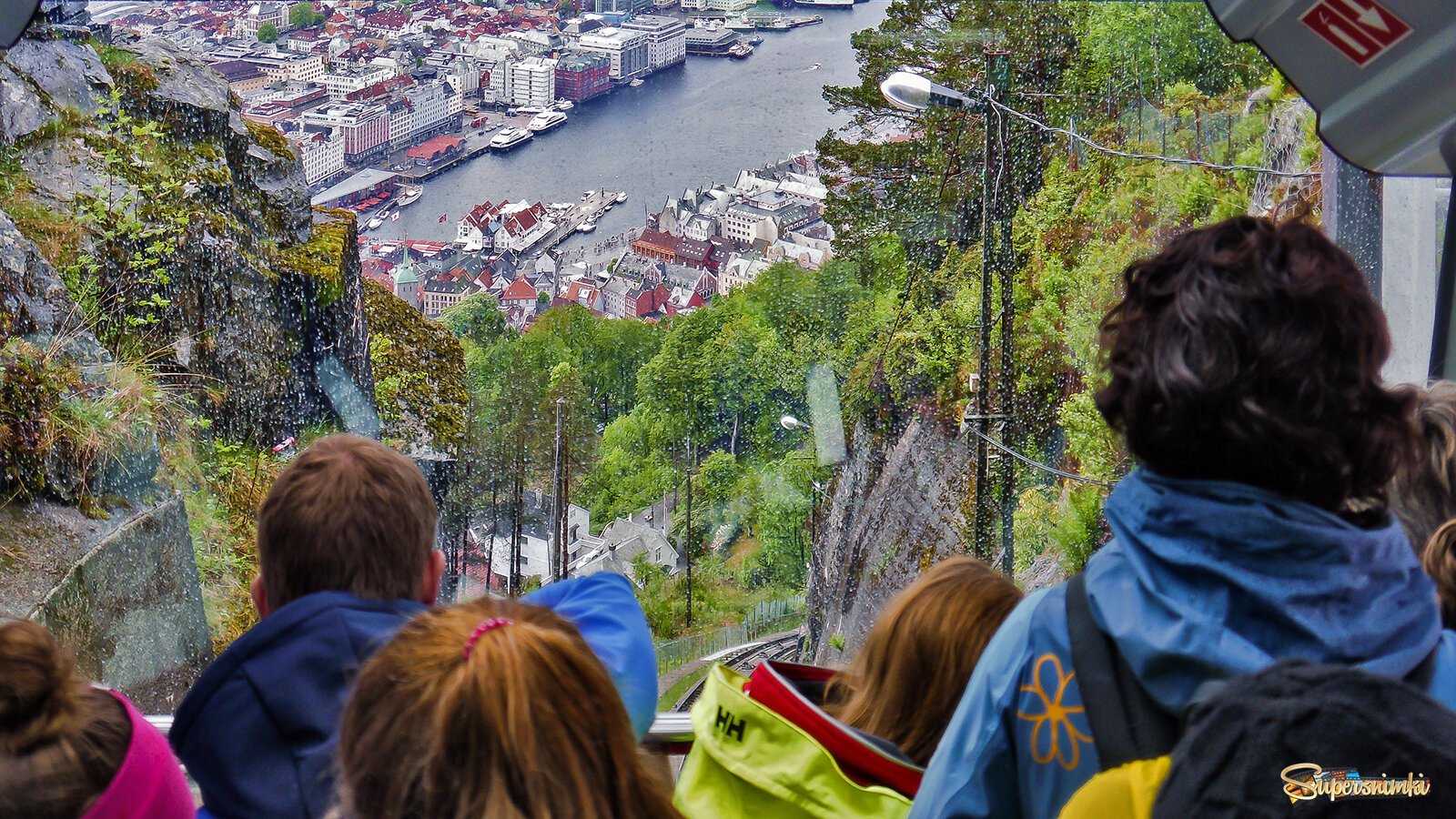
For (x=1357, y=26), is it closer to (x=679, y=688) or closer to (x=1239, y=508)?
(x=1239, y=508)

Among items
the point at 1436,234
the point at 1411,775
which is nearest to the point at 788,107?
the point at 1436,234

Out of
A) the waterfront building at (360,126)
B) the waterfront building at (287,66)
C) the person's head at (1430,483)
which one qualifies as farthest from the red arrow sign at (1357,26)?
the waterfront building at (287,66)

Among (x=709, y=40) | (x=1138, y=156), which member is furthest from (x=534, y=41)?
(x=1138, y=156)

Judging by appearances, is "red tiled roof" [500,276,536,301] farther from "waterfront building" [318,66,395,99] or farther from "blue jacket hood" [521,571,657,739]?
"blue jacket hood" [521,571,657,739]

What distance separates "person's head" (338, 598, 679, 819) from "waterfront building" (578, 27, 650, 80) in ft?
10.1

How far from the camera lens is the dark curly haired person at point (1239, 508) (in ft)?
2.44

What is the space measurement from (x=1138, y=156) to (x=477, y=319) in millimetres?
1985

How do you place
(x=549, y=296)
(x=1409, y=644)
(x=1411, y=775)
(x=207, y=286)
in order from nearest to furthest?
(x=1411, y=775)
(x=1409, y=644)
(x=549, y=296)
(x=207, y=286)

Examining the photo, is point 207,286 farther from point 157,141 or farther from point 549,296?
point 549,296

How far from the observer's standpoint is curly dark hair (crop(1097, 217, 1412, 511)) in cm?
77

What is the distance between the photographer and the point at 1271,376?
77cm

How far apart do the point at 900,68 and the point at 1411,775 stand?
2670 mm

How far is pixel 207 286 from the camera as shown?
3.53m

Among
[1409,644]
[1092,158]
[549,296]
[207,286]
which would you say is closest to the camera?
[1409,644]
